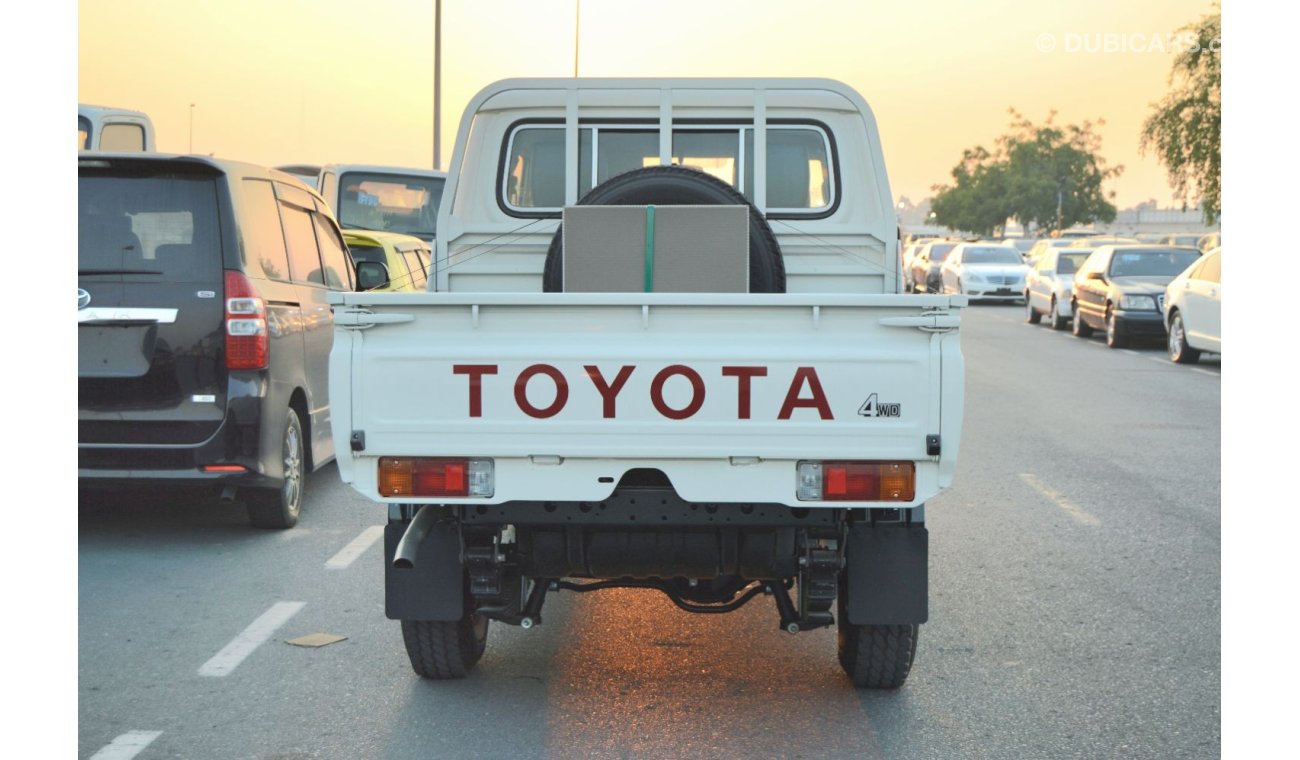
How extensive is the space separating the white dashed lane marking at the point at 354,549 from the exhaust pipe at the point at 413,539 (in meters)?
2.59

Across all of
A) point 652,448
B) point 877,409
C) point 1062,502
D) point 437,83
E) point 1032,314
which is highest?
point 437,83

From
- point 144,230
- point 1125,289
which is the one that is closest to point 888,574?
point 144,230

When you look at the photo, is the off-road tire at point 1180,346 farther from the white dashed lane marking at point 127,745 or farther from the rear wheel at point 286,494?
the white dashed lane marking at point 127,745

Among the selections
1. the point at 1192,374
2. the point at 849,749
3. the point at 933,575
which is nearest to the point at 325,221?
the point at 933,575

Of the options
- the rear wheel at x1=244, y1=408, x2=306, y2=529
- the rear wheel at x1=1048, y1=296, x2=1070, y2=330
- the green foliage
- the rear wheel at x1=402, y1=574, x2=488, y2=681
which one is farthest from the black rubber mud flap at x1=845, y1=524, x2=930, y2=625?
the green foliage

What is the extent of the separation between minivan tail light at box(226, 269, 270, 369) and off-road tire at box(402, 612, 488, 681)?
2.84 m

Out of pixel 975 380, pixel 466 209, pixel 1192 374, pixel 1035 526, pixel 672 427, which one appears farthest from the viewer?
pixel 1192 374

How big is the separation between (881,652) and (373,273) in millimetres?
4361

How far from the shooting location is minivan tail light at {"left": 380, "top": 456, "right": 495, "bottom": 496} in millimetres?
4680

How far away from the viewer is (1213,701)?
5.25m

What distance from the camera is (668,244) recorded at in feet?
19.5

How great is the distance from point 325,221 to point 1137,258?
18156mm

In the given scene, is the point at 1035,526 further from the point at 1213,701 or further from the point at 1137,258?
the point at 1137,258

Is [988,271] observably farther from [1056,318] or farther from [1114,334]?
[1114,334]
